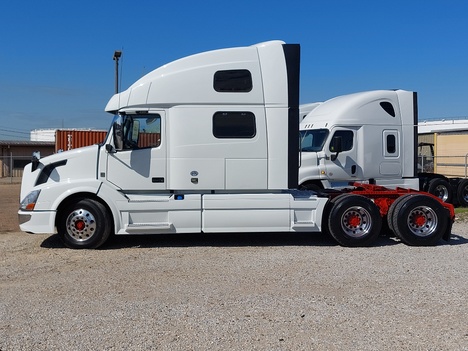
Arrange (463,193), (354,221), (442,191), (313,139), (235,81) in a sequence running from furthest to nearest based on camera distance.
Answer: (463,193)
(442,191)
(313,139)
(354,221)
(235,81)

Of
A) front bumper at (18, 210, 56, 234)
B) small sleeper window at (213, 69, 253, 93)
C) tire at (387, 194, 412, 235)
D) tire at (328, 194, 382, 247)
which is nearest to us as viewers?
front bumper at (18, 210, 56, 234)

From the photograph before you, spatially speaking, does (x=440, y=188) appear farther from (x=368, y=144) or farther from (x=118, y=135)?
(x=118, y=135)

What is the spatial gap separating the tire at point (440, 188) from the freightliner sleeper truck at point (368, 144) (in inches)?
109

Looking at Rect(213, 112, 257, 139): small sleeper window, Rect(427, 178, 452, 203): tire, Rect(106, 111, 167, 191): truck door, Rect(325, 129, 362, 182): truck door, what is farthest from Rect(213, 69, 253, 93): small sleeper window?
Rect(427, 178, 452, 203): tire

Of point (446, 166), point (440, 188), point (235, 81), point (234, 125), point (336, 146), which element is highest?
point (235, 81)

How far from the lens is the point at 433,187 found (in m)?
17.3

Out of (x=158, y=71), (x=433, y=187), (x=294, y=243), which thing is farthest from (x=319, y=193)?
(x=433, y=187)

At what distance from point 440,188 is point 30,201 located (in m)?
12.8

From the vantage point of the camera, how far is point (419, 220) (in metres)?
10.4

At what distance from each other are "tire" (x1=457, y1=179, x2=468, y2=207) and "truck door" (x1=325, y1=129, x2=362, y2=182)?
5137 mm

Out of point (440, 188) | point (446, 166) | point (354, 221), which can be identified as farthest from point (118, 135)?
point (446, 166)

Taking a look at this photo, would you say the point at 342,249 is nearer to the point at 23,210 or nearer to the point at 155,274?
the point at 155,274

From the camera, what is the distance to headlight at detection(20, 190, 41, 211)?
377 inches

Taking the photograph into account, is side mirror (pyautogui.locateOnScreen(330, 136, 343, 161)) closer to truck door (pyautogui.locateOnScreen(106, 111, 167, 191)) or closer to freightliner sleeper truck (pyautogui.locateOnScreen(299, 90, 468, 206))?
freightliner sleeper truck (pyautogui.locateOnScreen(299, 90, 468, 206))
